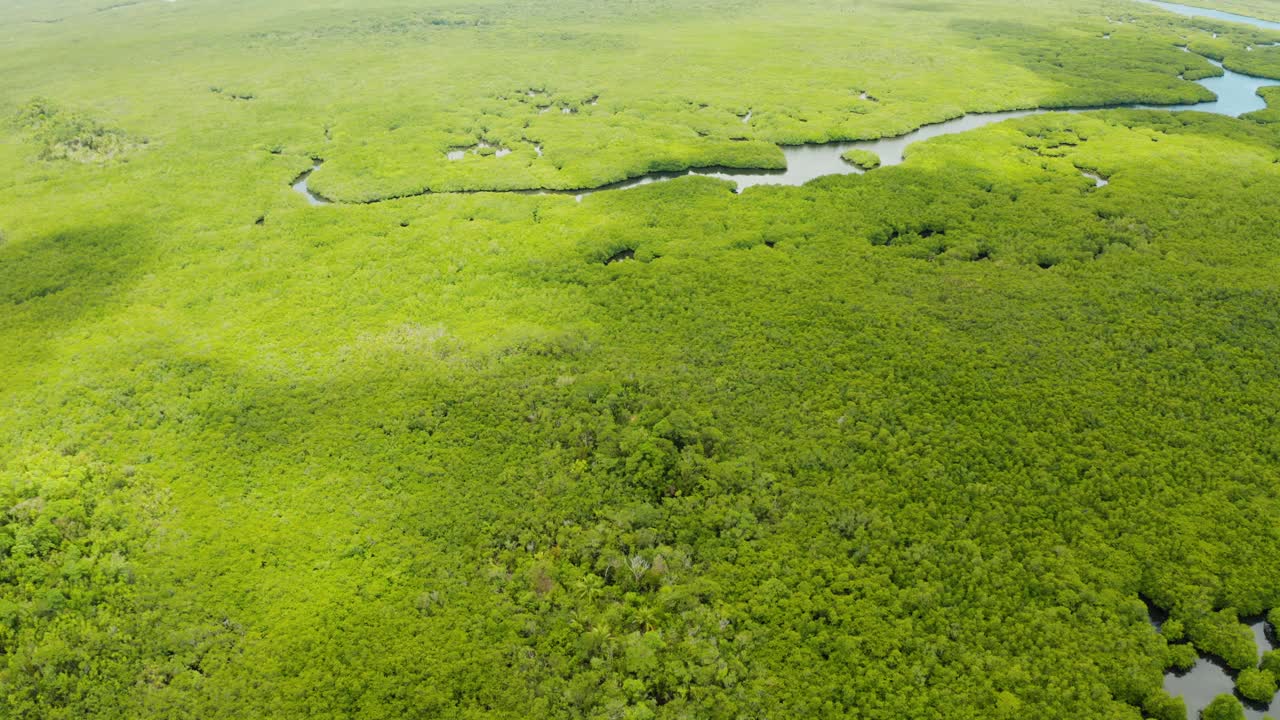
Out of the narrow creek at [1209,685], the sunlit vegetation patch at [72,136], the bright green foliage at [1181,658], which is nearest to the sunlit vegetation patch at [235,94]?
the sunlit vegetation patch at [72,136]

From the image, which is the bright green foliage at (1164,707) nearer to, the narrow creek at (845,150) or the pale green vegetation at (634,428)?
the pale green vegetation at (634,428)

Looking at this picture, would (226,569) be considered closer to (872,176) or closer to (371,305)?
(371,305)

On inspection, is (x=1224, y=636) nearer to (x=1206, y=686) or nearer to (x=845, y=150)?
(x=1206, y=686)

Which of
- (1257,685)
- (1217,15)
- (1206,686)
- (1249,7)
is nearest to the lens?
(1257,685)

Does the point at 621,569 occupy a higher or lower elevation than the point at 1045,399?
lower

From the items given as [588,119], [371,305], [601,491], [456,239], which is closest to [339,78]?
[588,119]

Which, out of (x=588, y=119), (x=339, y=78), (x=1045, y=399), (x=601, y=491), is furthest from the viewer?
(x=339, y=78)

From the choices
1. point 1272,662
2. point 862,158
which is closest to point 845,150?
point 862,158
